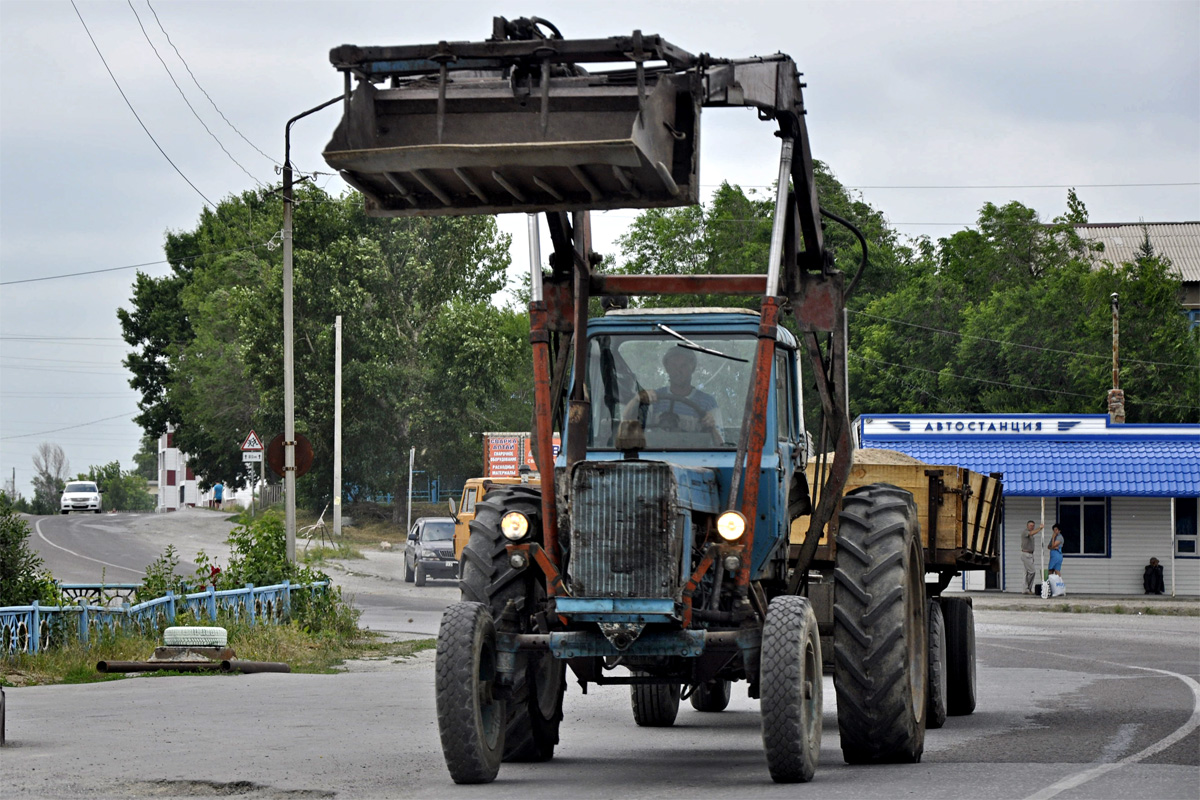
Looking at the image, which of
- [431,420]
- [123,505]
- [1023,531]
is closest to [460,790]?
[1023,531]

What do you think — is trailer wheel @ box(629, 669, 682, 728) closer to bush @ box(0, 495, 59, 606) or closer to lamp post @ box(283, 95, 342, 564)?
bush @ box(0, 495, 59, 606)

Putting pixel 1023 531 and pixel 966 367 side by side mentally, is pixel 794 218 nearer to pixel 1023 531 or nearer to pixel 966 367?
pixel 1023 531

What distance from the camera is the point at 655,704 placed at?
13.5 metres

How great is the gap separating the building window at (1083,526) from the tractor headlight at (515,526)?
1337 inches

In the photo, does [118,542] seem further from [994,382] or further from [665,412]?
[665,412]

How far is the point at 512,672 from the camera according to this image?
32.0 feet

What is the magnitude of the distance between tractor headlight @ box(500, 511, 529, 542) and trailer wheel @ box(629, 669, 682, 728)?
377 centimetres

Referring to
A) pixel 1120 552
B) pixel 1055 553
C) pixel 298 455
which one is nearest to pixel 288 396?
pixel 298 455

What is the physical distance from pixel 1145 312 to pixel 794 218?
5526 centimetres

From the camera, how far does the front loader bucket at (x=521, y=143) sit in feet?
29.0

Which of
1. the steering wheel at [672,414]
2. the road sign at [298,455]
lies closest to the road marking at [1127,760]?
the steering wheel at [672,414]

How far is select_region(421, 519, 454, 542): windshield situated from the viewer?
41.8 metres

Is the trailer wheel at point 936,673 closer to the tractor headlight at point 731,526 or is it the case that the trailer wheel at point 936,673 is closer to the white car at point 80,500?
the tractor headlight at point 731,526

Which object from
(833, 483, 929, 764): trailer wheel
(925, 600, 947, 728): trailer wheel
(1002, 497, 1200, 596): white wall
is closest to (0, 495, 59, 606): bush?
(925, 600, 947, 728): trailer wheel
